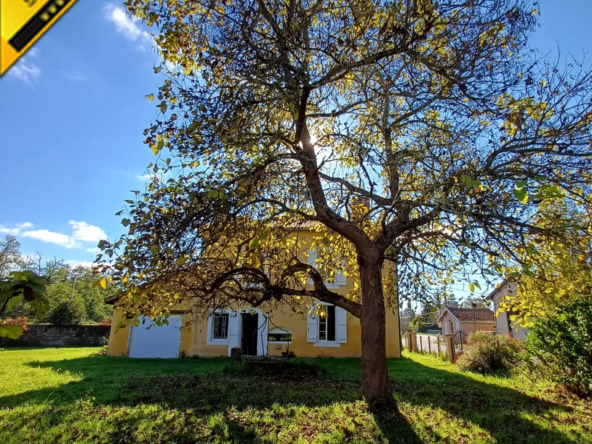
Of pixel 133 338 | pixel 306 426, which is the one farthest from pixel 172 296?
pixel 133 338

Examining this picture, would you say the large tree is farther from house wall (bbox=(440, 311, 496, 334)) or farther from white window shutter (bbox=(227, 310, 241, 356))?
house wall (bbox=(440, 311, 496, 334))

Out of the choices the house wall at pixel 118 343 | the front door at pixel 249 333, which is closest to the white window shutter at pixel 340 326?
the front door at pixel 249 333

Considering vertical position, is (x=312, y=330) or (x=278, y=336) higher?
(x=312, y=330)

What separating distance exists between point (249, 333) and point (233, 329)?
1.32m

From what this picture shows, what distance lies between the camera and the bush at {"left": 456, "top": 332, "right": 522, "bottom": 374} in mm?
11179

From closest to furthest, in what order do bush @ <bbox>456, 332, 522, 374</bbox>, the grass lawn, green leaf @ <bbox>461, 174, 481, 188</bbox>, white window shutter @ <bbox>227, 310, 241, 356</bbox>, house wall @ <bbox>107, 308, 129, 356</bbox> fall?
green leaf @ <bbox>461, 174, 481, 188</bbox>
the grass lawn
bush @ <bbox>456, 332, 522, 374</bbox>
white window shutter @ <bbox>227, 310, 241, 356</bbox>
house wall @ <bbox>107, 308, 129, 356</bbox>

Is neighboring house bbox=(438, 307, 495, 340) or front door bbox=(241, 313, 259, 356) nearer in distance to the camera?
front door bbox=(241, 313, 259, 356)

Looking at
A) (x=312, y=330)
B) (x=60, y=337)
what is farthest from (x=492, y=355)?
(x=60, y=337)

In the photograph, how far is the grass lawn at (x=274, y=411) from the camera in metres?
5.16

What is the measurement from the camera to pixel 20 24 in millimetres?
836

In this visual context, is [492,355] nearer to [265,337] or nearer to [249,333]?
[265,337]

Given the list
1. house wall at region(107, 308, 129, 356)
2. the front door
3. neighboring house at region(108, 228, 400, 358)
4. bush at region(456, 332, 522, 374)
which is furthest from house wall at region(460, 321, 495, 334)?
house wall at region(107, 308, 129, 356)

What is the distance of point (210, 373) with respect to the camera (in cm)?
1065

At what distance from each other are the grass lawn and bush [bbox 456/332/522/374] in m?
1.22
